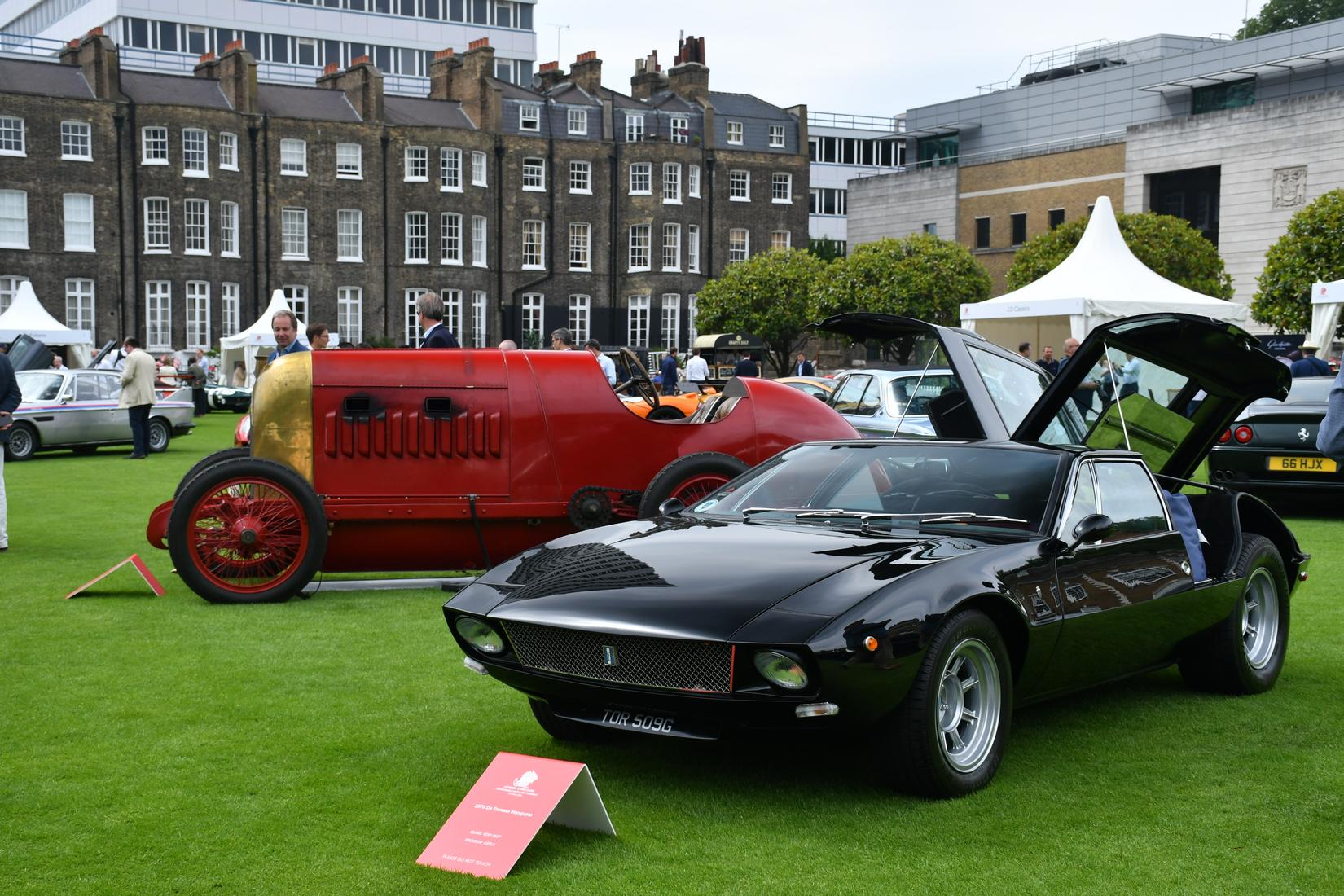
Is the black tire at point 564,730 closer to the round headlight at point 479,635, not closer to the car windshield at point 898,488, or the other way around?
the round headlight at point 479,635

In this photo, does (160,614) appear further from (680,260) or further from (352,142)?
(680,260)

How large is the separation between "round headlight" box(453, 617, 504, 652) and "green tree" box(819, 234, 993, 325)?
48244mm

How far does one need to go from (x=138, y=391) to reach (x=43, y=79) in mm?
38558

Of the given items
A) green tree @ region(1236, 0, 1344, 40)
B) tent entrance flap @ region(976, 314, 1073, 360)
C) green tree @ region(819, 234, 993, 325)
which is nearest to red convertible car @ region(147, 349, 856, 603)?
tent entrance flap @ region(976, 314, 1073, 360)

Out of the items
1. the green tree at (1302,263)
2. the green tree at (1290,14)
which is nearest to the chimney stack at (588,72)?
the green tree at (1302,263)

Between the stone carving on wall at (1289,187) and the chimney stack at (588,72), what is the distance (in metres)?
31.0

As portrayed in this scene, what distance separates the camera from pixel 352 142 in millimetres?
58969

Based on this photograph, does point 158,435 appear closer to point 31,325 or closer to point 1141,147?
point 31,325

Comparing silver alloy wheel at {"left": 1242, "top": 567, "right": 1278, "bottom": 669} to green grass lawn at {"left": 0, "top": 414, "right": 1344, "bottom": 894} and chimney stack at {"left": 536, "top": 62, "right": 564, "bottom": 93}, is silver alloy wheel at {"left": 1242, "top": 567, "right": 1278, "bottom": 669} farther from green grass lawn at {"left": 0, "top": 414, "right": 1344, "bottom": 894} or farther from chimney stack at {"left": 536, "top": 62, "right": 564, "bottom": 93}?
chimney stack at {"left": 536, "top": 62, "right": 564, "bottom": 93}

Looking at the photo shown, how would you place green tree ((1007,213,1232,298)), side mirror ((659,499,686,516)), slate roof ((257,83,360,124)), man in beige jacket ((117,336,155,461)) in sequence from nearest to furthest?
side mirror ((659,499,686,516))
man in beige jacket ((117,336,155,461))
green tree ((1007,213,1232,298))
slate roof ((257,83,360,124))

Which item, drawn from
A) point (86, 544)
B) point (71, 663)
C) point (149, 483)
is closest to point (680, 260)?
point (149, 483)

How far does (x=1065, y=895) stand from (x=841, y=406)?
12130 millimetres

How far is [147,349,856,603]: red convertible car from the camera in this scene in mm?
8797

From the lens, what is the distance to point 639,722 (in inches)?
183
